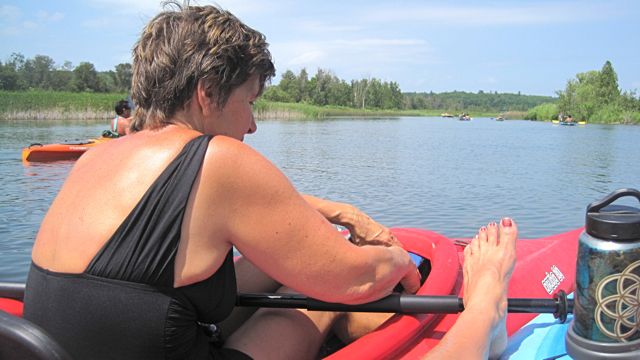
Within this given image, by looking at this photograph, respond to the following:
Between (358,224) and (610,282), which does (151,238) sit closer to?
(358,224)

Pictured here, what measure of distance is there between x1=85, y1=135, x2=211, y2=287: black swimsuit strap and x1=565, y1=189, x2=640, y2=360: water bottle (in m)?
1.25

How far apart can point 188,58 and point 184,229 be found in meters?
0.51

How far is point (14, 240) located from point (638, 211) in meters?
7.40

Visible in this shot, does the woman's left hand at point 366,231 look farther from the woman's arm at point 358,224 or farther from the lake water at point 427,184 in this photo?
the lake water at point 427,184

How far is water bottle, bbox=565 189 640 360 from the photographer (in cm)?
173

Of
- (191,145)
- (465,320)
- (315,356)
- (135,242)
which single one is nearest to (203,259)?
(135,242)

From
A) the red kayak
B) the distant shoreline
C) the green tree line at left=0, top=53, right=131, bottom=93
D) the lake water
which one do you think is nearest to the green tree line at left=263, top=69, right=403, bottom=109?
the green tree line at left=0, top=53, right=131, bottom=93

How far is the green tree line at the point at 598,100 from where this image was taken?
59.1 m

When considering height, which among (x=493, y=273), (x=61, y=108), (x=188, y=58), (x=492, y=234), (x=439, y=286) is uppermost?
(x=188, y=58)

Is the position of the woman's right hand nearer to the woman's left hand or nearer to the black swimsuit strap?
the woman's left hand

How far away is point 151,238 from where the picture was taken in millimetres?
1417

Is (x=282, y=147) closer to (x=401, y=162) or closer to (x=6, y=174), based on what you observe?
(x=401, y=162)

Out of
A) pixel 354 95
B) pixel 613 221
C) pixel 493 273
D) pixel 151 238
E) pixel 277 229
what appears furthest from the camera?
pixel 354 95

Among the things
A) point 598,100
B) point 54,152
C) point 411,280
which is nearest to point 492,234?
point 411,280
